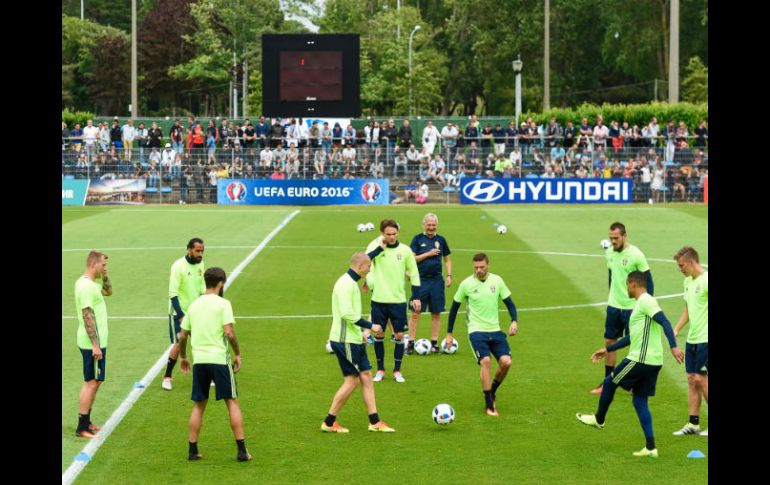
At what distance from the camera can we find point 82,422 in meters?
13.8

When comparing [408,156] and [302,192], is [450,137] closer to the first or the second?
[408,156]

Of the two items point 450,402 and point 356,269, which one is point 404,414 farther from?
point 356,269

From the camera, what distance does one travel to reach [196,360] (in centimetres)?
1294

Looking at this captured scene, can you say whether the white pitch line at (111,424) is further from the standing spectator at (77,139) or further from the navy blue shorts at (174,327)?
the standing spectator at (77,139)

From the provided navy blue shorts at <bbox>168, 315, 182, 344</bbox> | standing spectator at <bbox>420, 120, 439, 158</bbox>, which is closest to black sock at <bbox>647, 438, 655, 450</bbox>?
navy blue shorts at <bbox>168, 315, 182, 344</bbox>

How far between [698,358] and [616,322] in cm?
307

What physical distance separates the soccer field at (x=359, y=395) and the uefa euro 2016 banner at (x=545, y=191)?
59.5 ft

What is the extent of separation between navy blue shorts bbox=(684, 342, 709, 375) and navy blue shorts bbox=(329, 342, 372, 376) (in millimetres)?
3682

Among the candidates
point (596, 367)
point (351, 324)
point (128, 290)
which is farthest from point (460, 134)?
point (351, 324)

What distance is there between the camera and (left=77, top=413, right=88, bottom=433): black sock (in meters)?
13.8

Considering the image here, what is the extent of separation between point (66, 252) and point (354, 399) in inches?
727

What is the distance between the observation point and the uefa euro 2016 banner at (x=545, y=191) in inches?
1997
